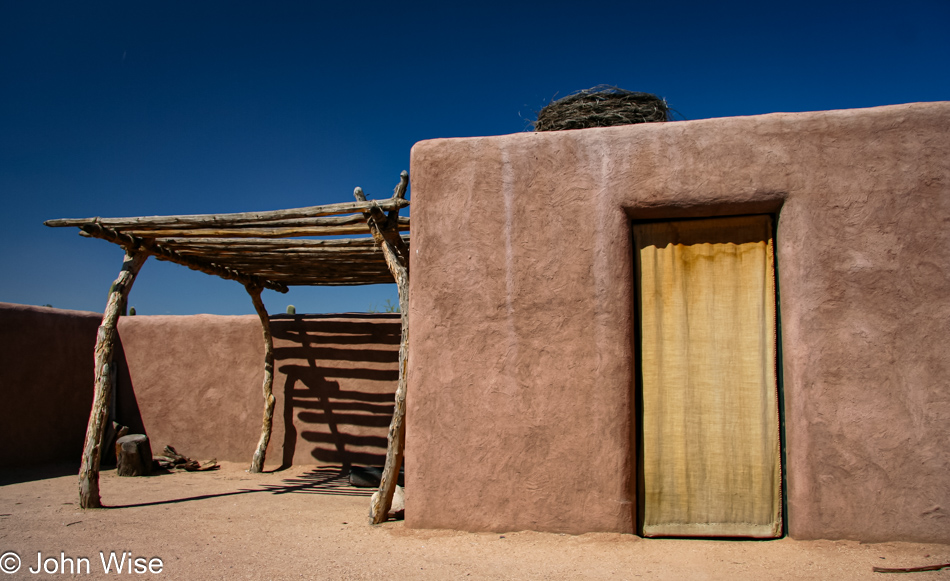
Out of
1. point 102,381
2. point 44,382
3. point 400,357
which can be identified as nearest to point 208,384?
point 44,382

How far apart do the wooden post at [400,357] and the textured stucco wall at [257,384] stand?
248 cm

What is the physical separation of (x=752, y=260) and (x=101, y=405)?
5.51 metres

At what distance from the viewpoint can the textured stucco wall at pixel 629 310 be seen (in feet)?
11.6

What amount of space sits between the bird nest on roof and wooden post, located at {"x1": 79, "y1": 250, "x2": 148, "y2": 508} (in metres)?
4.22

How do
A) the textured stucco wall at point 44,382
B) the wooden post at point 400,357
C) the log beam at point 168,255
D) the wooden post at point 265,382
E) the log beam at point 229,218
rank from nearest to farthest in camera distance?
the wooden post at point 400,357, the log beam at point 229,218, the log beam at point 168,255, the textured stucco wall at point 44,382, the wooden post at point 265,382

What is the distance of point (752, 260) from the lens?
12.7 feet

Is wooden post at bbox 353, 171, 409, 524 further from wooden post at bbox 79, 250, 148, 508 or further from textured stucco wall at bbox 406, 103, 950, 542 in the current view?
wooden post at bbox 79, 250, 148, 508

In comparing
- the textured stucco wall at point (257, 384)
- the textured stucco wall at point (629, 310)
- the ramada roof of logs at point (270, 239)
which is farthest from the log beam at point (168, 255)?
the textured stucco wall at point (629, 310)

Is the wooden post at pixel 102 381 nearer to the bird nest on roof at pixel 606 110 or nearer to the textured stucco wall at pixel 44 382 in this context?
the textured stucco wall at pixel 44 382

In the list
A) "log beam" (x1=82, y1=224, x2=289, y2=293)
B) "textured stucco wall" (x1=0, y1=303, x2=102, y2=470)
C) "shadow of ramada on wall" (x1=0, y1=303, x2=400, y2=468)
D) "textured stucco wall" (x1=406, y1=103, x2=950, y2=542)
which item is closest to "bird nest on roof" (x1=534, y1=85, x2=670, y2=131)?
"textured stucco wall" (x1=406, y1=103, x2=950, y2=542)

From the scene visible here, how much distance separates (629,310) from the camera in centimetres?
382

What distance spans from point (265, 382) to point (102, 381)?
2166 mm

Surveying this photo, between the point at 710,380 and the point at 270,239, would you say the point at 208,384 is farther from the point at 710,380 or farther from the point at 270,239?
the point at 710,380

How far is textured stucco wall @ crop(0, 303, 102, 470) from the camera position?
689 centimetres
